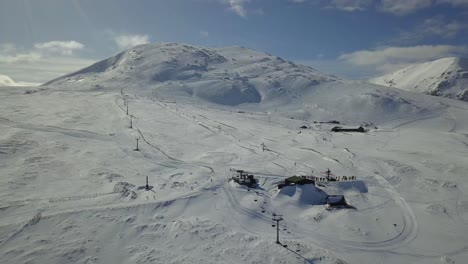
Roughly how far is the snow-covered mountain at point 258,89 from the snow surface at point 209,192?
157ft

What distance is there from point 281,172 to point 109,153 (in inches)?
1033

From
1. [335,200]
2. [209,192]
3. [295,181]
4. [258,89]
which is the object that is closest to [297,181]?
[295,181]

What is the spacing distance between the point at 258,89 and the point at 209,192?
13072cm

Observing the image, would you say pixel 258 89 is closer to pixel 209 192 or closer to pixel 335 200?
pixel 209 192

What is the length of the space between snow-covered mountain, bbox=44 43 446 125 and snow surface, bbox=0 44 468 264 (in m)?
47.8

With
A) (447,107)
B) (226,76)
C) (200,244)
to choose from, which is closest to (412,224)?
(200,244)

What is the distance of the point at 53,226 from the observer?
33.1 metres

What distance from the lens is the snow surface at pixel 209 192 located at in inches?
1235

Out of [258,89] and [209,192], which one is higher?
[258,89]

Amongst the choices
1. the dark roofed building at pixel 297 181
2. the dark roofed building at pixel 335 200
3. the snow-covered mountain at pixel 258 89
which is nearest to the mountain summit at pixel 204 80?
the snow-covered mountain at pixel 258 89

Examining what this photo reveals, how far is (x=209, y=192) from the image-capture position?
142 feet

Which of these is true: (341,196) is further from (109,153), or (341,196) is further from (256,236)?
(109,153)

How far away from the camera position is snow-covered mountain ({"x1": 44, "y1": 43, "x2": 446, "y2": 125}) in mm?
144250

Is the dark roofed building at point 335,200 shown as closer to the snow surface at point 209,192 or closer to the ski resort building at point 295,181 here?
the snow surface at point 209,192
